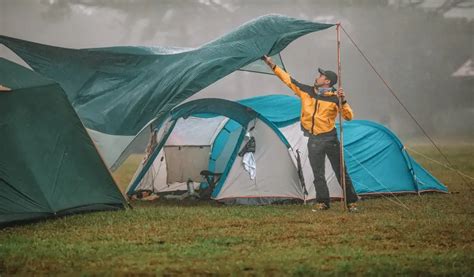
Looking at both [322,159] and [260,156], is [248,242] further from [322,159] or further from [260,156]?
[260,156]

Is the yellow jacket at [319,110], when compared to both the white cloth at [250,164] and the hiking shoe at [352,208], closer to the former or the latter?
the hiking shoe at [352,208]

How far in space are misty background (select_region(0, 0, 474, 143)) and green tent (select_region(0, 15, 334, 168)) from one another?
91.2ft

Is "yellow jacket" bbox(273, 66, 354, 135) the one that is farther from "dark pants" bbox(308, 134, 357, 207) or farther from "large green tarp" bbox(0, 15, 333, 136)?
"large green tarp" bbox(0, 15, 333, 136)

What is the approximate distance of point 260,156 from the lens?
11375mm

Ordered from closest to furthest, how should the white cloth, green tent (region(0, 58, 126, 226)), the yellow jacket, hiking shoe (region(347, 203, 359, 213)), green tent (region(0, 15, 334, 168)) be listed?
green tent (region(0, 58, 126, 226))
hiking shoe (region(347, 203, 359, 213))
the yellow jacket
green tent (region(0, 15, 334, 168))
the white cloth

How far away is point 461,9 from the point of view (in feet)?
131

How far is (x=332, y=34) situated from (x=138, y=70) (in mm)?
32069

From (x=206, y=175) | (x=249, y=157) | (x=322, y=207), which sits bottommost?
(x=322, y=207)

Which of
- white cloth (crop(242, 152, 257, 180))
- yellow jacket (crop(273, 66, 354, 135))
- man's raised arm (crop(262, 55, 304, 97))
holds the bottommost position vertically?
white cloth (crop(242, 152, 257, 180))

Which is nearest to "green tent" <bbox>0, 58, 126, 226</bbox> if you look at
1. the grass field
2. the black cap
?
the grass field

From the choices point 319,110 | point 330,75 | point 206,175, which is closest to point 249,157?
point 206,175

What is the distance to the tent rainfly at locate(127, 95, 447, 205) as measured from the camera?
1127cm

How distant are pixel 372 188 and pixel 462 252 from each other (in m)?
5.27

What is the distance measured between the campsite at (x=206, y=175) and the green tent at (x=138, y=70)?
0.02 m
